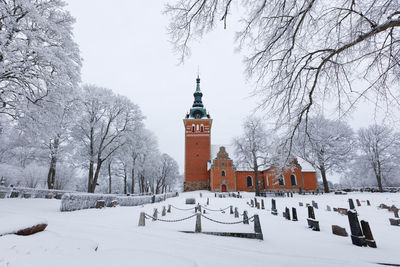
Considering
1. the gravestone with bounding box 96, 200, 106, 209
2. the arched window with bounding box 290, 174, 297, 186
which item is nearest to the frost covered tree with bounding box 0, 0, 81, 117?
the gravestone with bounding box 96, 200, 106, 209

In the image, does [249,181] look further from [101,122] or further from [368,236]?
[368,236]

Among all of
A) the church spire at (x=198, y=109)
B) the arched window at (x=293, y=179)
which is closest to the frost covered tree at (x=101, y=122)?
the church spire at (x=198, y=109)

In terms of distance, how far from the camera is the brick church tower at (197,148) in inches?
1448

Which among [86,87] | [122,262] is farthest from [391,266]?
[86,87]

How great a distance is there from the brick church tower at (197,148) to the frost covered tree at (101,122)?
20040mm

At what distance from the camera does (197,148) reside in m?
39.1

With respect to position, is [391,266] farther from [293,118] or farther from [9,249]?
[9,249]

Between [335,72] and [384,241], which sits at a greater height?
[335,72]

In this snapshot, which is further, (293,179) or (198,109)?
(198,109)

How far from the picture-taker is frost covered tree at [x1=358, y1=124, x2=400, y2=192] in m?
24.4

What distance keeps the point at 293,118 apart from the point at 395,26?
2453mm

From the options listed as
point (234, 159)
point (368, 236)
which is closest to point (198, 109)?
point (234, 159)

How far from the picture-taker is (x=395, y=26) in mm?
3205

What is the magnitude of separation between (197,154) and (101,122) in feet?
75.4
